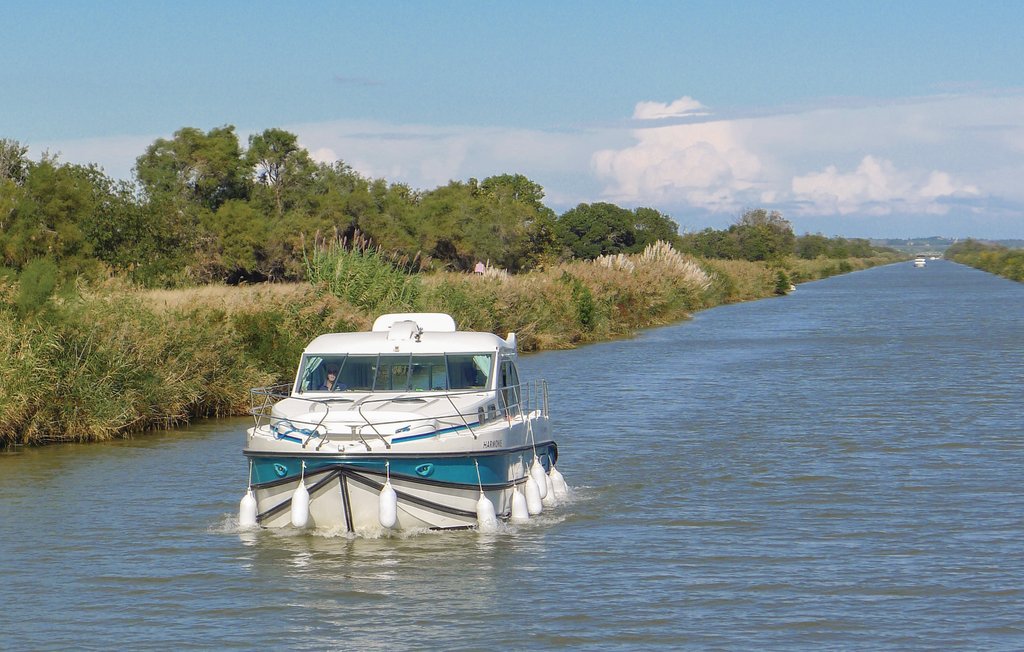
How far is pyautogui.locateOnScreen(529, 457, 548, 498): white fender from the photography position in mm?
16594

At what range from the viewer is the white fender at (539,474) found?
16.6 meters

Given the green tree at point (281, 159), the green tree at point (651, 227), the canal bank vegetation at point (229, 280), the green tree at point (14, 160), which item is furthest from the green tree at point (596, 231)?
the green tree at point (14, 160)

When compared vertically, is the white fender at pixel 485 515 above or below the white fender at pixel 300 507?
below

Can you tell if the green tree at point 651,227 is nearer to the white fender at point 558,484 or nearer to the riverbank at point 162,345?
the riverbank at point 162,345

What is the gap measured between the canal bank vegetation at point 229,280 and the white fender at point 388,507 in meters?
9.44

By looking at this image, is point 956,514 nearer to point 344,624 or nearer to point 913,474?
point 913,474

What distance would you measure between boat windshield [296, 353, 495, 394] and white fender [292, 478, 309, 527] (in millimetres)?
2253

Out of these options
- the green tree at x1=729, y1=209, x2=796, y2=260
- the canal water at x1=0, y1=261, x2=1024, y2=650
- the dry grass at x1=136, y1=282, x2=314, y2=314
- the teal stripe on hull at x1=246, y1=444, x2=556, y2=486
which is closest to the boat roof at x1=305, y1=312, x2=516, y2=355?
the teal stripe on hull at x1=246, y1=444, x2=556, y2=486

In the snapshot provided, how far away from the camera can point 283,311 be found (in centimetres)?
2955

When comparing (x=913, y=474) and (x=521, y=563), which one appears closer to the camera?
(x=521, y=563)

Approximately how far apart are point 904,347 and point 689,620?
113ft

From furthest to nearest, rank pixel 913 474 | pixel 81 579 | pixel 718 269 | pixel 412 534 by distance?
pixel 718 269 → pixel 913 474 → pixel 412 534 → pixel 81 579

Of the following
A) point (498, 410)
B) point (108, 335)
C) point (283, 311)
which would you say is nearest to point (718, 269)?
point (283, 311)

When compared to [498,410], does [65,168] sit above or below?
above
